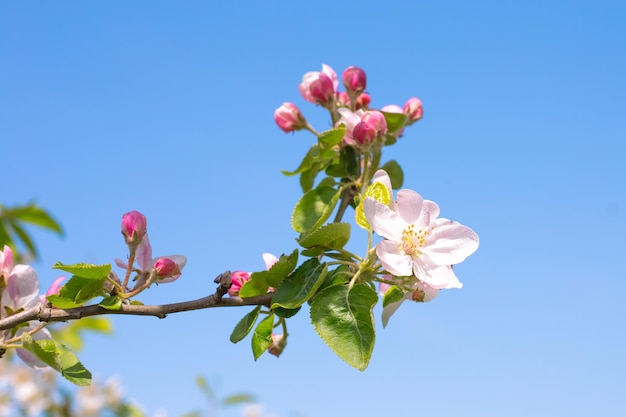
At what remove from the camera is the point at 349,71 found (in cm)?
198

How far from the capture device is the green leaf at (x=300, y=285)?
128cm

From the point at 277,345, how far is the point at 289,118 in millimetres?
779

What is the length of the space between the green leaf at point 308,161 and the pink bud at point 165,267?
531 mm

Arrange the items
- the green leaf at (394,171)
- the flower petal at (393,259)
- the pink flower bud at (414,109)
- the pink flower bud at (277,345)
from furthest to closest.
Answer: the pink flower bud at (414,109) → the green leaf at (394,171) → the pink flower bud at (277,345) → the flower petal at (393,259)

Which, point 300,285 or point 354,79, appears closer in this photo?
point 300,285

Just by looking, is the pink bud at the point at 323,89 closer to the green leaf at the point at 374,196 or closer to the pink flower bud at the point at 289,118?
the pink flower bud at the point at 289,118

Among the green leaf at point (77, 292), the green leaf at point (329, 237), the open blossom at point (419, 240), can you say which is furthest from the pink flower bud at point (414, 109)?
the green leaf at point (77, 292)

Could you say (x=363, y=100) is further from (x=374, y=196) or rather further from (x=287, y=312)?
(x=287, y=312)

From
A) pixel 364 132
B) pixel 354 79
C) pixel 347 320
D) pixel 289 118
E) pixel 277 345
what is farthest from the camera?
pixel 289 118

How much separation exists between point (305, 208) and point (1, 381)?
12.2 feet

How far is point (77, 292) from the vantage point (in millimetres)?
1305

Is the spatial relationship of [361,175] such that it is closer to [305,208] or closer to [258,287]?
[305,208]

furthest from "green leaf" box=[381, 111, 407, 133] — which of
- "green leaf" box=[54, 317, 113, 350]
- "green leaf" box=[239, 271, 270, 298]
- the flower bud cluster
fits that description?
"green leaf" box=[54, 317, 113, 350]

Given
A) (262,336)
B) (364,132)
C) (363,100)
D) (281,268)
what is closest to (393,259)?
(281,268)
